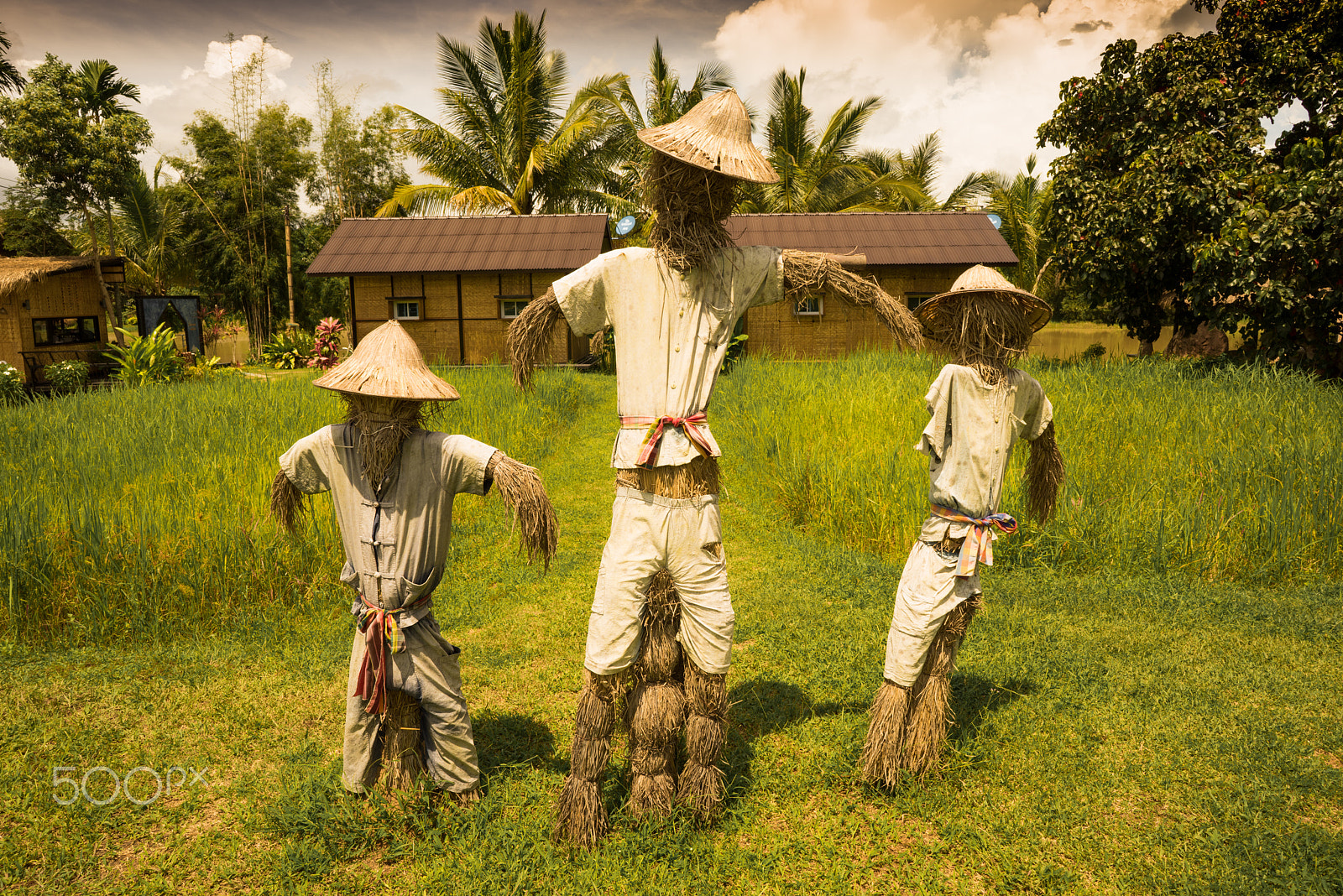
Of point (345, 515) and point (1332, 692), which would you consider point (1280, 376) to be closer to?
point (1332, 692)

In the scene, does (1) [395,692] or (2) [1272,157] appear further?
(2) [1272,157]

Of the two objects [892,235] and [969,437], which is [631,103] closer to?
[892,235]

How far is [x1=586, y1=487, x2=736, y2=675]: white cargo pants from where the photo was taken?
8.13 ft

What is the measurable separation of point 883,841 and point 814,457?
3928 mm

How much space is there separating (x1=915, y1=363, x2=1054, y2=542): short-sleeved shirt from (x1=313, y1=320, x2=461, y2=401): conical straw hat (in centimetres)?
168

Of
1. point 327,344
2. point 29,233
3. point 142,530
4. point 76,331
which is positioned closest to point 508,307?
point 327,344

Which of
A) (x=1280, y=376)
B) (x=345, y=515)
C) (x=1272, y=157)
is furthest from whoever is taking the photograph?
(x=1272, y=157)

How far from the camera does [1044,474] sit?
10.4 feet

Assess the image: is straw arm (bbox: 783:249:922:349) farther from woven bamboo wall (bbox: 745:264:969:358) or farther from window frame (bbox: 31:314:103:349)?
window frame (bbox: 31:314:103:349)

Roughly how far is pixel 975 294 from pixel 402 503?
2075mm

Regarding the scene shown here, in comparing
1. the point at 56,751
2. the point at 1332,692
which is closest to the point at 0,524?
the point at 56,751

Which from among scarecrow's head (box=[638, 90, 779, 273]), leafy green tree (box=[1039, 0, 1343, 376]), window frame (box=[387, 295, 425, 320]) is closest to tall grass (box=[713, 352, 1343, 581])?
leafy green tree (box=[1039, 0, 1343, 376])

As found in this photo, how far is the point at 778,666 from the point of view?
3.86 metres

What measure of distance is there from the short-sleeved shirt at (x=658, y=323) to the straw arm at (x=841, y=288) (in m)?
0.21
